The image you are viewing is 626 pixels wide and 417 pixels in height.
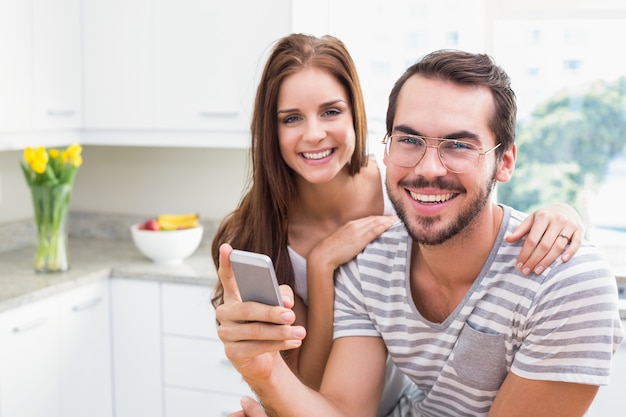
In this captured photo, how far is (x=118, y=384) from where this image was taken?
294 centimetres

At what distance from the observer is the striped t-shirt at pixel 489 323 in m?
1.39

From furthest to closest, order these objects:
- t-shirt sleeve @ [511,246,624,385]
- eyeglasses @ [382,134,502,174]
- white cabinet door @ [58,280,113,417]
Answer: white cabinet door @ [58,280,113,417] < eyeglasses @ [382,134,502,174] < t-shirt sleeve @ [511,246,624,385]

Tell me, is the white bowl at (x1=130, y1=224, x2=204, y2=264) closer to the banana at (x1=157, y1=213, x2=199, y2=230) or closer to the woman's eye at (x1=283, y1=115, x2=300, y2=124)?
the banana at (x1=157, y1=213, x2=199, y2=230)

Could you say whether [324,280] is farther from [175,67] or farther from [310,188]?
[175,67]

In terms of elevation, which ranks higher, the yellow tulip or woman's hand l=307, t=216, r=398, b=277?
the yellow tulip

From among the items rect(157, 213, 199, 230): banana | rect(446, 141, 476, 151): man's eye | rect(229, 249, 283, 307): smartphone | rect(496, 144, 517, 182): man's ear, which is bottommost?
rect(157, 213, 199, 230): banana

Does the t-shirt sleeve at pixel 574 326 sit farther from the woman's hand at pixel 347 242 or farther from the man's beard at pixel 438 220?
the woman's hand at pixel 347 242

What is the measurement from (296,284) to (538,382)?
2.36 feet

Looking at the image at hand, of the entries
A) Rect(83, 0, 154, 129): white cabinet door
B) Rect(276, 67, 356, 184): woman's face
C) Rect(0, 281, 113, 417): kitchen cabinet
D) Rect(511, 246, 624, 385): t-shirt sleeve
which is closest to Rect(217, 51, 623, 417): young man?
Rect(511, 246, 624, 385): t-shirt sleeve

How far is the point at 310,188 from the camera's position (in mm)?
2062

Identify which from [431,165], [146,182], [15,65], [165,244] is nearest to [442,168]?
[431,165]

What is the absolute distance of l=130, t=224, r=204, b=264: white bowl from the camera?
9.59 feet

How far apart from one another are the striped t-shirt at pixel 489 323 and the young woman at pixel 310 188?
10 centimetres

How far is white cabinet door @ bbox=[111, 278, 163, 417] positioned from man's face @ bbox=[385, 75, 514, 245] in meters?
1.51
